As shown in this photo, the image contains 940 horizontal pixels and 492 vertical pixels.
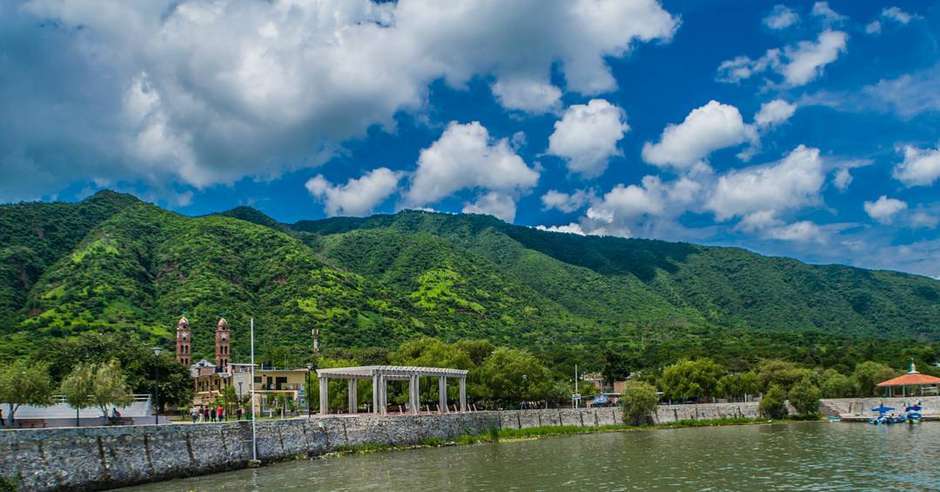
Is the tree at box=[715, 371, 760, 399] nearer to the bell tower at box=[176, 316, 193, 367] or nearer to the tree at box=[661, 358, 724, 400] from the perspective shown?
the tree at box=[661, 358, 724, 400]

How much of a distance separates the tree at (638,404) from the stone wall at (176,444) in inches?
938

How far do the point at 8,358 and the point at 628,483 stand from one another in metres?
72.4

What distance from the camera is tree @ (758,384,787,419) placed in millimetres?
94500

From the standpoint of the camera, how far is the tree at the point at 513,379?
8312cm

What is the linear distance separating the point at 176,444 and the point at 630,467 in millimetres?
25662

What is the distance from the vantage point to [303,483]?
39.5 metres

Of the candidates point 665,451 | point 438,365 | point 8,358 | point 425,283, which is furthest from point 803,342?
point 8,358

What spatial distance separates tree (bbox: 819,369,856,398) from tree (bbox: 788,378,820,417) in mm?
7821

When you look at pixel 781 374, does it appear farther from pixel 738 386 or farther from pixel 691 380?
pixel 691 380

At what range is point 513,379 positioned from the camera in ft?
275

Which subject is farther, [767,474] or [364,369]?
[364,369]

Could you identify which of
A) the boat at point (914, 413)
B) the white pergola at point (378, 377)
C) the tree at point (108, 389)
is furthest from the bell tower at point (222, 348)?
the boat at point (914, 413)

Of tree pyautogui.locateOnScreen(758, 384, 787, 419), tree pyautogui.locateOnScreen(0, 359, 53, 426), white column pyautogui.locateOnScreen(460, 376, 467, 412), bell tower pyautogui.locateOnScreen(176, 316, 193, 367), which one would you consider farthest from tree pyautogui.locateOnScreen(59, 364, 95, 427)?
tree pyautogui.locateOnScreen(758, 384, 787, 419)

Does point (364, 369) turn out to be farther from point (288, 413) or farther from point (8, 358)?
point (8, 358)
